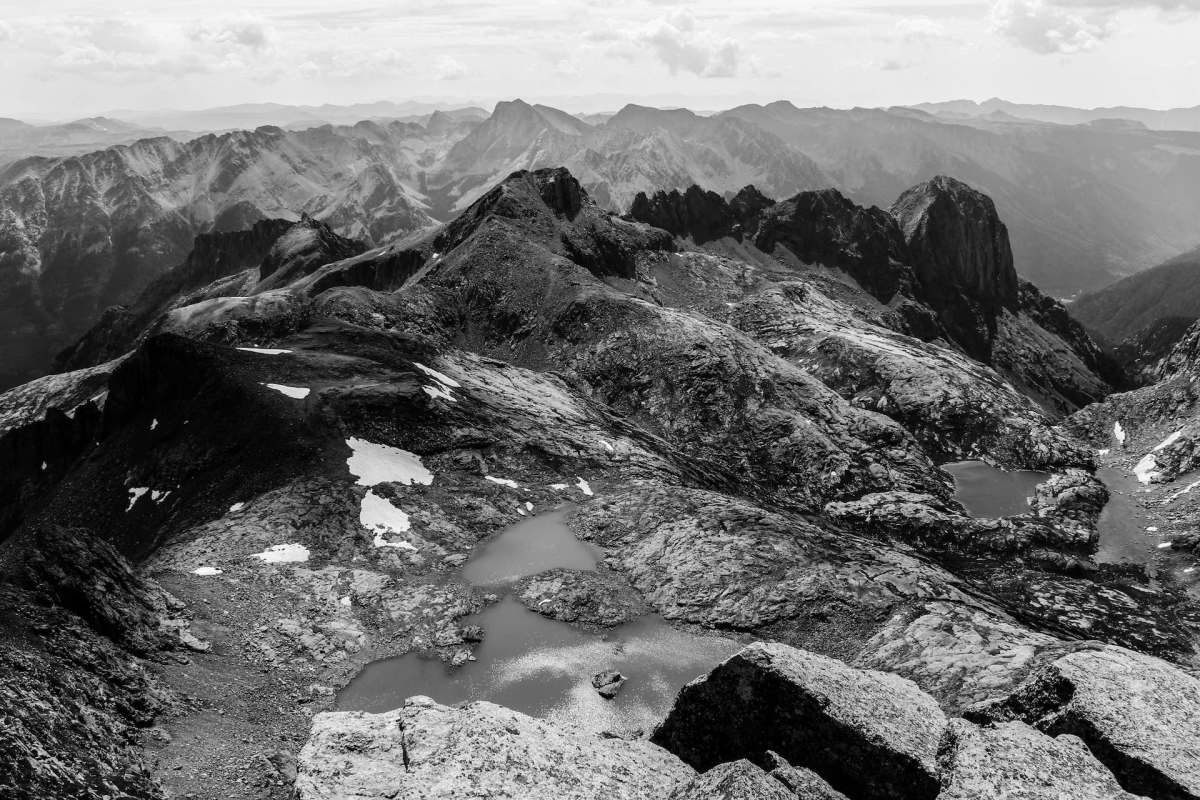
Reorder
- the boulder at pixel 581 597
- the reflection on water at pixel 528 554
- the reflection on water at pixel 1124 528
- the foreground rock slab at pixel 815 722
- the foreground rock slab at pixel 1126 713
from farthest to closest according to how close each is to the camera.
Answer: the reflection on water at pixel 1124 528 < the reflection on water at pixel 528 554 < the boulder at pixel 581 597 < the foreground rock slab at pixel 815 722 < the foreground rock slab at pixel 1126 713

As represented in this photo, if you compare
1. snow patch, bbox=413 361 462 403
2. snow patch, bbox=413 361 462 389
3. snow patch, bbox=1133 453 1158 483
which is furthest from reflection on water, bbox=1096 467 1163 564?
snow patch, bbox=413 361 462 389

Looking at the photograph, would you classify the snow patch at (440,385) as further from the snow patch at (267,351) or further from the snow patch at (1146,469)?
the snow patch at (1146,469)

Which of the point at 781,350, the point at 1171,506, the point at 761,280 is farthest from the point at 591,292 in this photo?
the point at 1171,506

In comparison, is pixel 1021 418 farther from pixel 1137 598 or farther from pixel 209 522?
pixel 209 522

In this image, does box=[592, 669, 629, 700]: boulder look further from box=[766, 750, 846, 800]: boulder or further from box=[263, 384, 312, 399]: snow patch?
box=[263, 384, 312, 399]: snow patch

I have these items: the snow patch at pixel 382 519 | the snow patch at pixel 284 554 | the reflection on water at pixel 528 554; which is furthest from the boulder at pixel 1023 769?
the snow patch at pixel 284 554

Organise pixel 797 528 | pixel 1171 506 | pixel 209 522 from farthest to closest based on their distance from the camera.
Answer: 1. pixel 1171 506
2. pixel 797 528
3. pixel 209 522

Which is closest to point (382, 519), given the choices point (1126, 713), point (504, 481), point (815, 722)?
point (504, 481)
